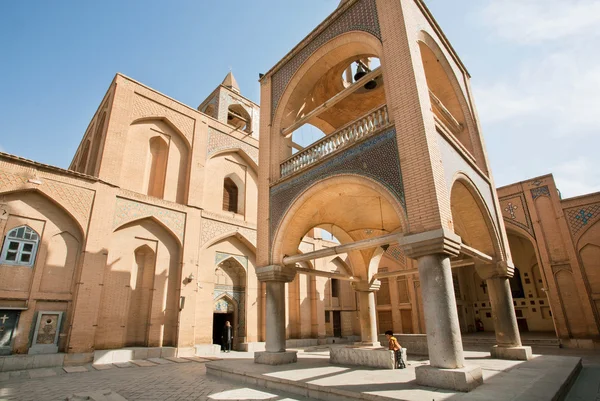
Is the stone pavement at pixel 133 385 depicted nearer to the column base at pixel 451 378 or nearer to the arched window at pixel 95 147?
the column base at pixel 451 378

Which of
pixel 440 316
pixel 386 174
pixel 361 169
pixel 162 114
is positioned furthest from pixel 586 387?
pixel 162 114

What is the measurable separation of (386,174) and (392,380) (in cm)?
347

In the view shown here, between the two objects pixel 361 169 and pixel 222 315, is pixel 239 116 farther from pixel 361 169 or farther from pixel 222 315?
pixel 361 169

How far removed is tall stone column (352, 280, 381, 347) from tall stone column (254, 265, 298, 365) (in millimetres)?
2856

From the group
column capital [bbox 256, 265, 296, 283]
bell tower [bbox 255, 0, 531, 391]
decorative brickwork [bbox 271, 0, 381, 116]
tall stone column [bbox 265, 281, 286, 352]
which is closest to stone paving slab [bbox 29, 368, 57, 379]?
bell tower [bbox 255, 0, 531, 391]

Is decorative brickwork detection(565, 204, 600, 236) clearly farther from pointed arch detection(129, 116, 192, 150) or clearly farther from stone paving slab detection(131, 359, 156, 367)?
stone paving slab detection(131, 359, 156, 367)

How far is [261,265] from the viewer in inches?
335

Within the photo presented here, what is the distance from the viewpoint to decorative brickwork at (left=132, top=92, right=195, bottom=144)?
13.4 meters

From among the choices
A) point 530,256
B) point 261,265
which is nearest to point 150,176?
point 261,265

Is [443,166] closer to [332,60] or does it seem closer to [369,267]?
[332,60]

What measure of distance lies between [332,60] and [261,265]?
574 centimetres

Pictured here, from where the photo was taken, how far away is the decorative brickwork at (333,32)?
303 inches

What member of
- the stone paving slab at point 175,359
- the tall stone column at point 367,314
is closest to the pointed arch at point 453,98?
the tall stone column at point 367,314

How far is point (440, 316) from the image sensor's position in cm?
498
